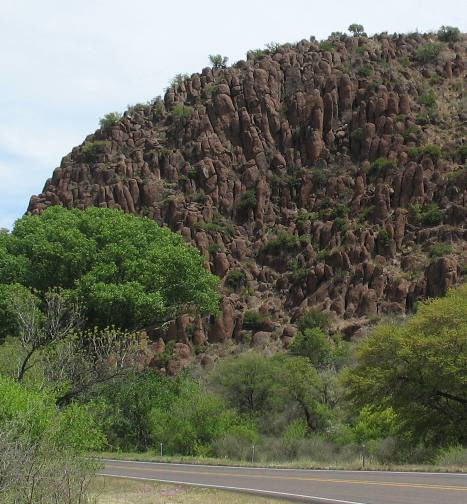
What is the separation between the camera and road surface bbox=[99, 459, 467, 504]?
1457 centimetres

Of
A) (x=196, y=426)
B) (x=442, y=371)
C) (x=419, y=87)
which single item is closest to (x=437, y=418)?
(x=442, y=371)

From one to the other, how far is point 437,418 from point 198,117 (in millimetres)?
72365

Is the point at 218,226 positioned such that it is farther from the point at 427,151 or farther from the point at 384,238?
the point at 427,151

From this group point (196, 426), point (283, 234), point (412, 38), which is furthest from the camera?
point (412, 38)

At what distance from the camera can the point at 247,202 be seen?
289 ft

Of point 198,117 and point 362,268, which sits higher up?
point 198,117

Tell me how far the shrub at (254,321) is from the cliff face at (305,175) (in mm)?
403

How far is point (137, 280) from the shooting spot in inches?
1236

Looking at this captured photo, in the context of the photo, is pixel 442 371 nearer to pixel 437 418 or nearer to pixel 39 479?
pixel 437 418

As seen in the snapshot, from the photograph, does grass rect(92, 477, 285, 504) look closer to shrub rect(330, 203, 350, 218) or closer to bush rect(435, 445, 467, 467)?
bush rect(435, 445, 467, 467)

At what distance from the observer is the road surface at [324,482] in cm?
1457

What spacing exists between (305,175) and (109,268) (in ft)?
Answer: 199

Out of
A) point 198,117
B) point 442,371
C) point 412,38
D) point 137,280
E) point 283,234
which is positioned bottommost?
point 442,371

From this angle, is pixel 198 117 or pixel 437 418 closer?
pixel 437 418
